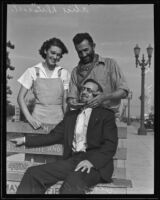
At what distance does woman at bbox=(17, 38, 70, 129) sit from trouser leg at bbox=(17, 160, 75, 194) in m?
0.48

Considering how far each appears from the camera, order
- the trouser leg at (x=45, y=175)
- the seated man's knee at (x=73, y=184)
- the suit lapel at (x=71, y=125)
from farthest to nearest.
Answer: the suit lapel at (x=71, y=125) → the trouser leg at (x=45, y=175) → the seated man's knee at (x=73, y=184)

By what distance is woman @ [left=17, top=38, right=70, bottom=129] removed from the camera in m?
3.80

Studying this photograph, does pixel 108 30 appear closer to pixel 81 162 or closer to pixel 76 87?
pixel 76 87

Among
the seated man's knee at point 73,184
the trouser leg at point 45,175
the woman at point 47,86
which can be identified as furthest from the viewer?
the woman at point 47,86

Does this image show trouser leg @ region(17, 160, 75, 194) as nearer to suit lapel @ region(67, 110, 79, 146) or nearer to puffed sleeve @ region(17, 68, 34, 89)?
suit lapel @ region(67, 110, 79, 146)

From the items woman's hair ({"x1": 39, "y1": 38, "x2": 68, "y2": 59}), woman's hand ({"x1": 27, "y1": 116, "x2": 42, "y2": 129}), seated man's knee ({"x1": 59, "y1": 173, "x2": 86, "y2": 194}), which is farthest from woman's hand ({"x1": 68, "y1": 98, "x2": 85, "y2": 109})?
seated man's knee ({"x1": 59, "y1": 173, "x2": 86, "y2": 194})

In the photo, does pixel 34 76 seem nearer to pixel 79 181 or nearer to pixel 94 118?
pixel 94 118

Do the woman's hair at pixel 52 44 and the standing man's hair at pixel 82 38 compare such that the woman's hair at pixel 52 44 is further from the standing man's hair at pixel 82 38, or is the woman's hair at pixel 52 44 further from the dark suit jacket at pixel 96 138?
the dark suit jacket at pixel 96 138

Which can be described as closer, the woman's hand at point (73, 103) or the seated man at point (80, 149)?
the seated man at point (80, 149)

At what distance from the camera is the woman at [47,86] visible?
380 centimetres

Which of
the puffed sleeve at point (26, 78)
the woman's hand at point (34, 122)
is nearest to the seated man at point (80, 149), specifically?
the woman's hand at point (34, 122)

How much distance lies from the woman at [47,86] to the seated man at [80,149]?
0.48 ft

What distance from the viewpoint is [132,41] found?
3.75 meters

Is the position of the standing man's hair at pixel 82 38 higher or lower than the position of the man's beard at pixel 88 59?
higher
